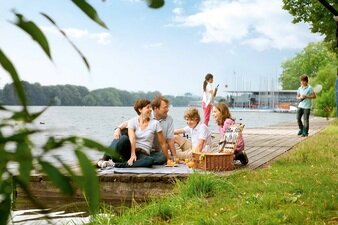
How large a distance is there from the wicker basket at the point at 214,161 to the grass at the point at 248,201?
373 mm

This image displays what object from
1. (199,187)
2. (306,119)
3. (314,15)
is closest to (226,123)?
(199,187)

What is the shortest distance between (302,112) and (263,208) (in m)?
9.10

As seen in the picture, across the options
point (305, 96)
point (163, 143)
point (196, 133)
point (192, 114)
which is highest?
point (305, 96)

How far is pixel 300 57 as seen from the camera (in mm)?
92312

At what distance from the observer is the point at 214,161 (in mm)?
6621

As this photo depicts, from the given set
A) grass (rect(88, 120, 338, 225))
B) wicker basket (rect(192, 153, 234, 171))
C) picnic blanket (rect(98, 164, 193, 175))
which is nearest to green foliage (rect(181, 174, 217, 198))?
grass (rect(88, 120, 338, 225))

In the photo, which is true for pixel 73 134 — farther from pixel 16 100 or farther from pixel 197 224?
pixel 197 224

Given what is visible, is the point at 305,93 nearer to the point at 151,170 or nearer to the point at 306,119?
the point at 306,119

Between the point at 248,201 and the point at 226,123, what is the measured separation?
107 inches

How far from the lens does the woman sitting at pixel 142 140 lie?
707cm

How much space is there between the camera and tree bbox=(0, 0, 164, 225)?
469 millimetres

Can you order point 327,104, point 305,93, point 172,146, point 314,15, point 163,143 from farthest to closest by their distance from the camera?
point 327,104, point 314,15, point 305,93, point 172,146, point 163,143

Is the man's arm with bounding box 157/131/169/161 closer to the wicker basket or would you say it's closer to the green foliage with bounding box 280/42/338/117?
the wicker basket

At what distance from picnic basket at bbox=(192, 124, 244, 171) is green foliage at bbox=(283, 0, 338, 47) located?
11.3 m
